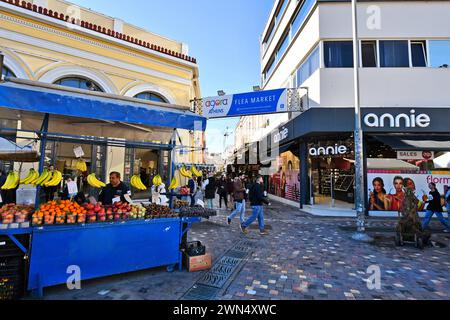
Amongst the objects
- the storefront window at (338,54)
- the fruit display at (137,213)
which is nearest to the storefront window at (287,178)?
the storefront window at (338,54)

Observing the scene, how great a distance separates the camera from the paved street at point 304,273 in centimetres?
376

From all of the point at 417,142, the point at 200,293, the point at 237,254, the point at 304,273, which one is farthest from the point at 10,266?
the point at 417,142

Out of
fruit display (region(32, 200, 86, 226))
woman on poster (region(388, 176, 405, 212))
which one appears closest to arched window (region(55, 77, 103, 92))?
fruit display (region(32, 200, 86, 226))

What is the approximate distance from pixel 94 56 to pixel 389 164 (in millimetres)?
14664

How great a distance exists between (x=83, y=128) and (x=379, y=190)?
12204mm

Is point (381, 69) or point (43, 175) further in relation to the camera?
point (381, 69)

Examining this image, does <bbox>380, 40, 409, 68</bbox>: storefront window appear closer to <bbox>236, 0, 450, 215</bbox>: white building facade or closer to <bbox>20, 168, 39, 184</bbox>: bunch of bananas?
<bbox>236, 0, 450, 215</bbox>: white building facade

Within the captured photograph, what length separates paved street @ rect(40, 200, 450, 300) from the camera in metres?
3.76

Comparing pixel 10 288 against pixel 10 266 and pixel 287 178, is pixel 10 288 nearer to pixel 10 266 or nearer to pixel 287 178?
pixel 10 266

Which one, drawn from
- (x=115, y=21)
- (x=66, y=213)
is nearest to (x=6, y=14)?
(x=115, y=21)

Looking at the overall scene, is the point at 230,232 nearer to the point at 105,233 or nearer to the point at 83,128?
the point at 105,233

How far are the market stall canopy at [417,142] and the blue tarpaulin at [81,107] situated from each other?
9097mm

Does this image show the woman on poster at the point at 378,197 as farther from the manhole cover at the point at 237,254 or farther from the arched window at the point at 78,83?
the arched window at the point at 78,83

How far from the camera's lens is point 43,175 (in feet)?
13.1
